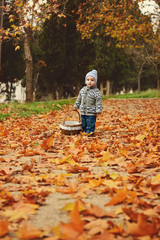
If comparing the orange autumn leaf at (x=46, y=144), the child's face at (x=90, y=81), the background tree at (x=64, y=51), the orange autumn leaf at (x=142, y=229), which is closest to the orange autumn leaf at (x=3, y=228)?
the orange autumn leaf at (x=142, y=229)

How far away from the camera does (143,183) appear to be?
213cm

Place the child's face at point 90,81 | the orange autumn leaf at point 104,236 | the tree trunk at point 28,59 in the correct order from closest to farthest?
the orange autumn leaf at point 104,236, the child's face at point 90,81, the tree trunk at point 28,59

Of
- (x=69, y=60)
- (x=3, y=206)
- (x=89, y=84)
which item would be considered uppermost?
(x=69, y=60)

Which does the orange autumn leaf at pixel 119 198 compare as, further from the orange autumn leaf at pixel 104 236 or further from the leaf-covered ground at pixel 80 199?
the orange autumn leaf at pixel 104 236

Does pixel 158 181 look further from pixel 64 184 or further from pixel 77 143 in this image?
pixel 77 143

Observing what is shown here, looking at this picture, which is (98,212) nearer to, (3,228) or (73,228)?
(73,228)

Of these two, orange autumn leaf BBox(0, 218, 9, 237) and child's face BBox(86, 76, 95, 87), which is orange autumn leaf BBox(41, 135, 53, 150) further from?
orange autumn leaf BBox(0, 218, 9, 237)

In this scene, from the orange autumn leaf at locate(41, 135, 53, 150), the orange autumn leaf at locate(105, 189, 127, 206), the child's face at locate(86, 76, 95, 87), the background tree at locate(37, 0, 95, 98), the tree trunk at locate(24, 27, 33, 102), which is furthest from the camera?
the background tree at locate(37, 0, 95, 98)

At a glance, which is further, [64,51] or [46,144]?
[64,51]

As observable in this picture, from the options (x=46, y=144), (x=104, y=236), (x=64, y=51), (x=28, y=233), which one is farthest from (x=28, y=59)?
(x=104, y=236)

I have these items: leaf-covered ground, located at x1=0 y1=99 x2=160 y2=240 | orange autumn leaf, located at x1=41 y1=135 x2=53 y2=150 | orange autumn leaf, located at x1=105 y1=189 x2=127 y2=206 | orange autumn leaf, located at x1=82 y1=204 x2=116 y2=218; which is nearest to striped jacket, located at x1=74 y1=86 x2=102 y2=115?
orange autumn leaf, located at x1=41 y1=135 x2=53 y2=150

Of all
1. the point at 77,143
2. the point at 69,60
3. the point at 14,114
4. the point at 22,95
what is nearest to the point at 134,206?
the point at 77,143

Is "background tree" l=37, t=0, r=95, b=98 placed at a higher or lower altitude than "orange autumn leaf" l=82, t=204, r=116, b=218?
higher

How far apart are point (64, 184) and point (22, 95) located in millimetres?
30371
